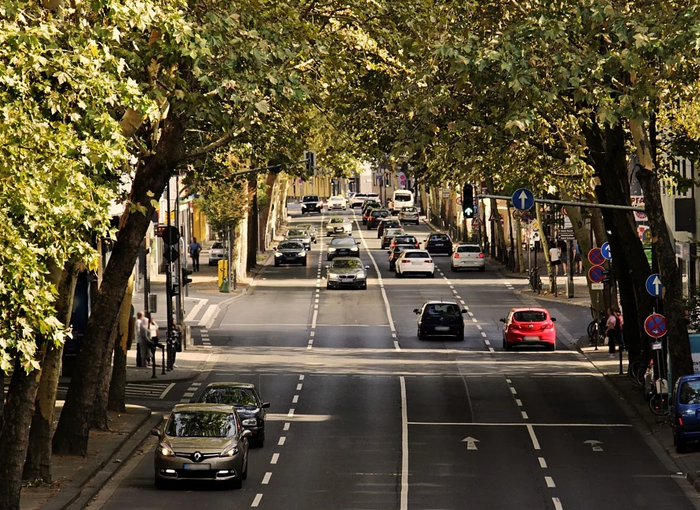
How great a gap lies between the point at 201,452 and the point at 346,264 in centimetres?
4740

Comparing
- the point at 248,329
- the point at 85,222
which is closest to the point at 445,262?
the point at 248,329

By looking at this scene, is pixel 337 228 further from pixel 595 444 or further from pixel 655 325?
pixel 595 444

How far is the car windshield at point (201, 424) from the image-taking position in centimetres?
2686

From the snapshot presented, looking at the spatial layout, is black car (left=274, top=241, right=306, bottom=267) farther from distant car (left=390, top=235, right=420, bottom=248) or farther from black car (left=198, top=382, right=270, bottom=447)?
black car (left=198, top=382, right=270, bottom=447)

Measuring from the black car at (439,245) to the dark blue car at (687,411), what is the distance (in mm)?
64485

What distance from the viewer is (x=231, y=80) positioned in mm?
23438

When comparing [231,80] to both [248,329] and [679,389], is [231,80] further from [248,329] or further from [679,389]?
[248,329]

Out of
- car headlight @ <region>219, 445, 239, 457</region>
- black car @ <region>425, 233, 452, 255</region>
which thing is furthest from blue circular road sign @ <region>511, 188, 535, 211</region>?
black car @ <region>425, 233, 452, 255</region>

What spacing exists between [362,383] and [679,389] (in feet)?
43.7

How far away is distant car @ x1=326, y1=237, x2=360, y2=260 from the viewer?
89.4 meters

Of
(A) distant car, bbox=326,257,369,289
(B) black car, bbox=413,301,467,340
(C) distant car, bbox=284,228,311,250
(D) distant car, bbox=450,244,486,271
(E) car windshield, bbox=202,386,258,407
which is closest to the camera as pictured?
(E) car windshield, bbox=202,386,258,407

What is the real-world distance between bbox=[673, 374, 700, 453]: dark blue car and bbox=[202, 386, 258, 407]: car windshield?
27.5 ft

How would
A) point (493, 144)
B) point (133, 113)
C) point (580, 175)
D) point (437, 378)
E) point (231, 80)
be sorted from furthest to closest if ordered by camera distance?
point (437, 378) < point (580, 175) < point (493, 144) < point (133, 113) < point (231, 80)

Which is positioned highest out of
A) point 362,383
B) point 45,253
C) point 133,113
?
point 133,113
